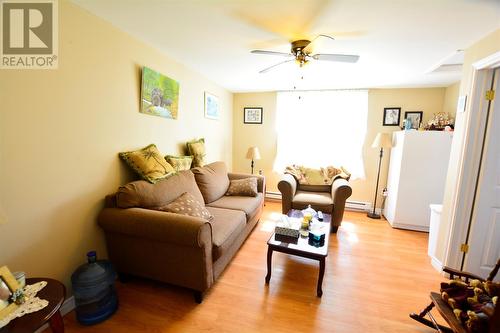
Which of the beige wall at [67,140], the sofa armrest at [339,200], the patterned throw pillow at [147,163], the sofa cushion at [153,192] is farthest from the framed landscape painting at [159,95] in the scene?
the sofa armrest at [339,200]

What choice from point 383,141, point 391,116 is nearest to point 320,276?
point 383,141

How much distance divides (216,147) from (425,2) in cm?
316

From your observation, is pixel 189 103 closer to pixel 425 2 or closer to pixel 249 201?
pixel 249 201

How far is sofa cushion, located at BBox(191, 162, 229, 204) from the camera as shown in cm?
275

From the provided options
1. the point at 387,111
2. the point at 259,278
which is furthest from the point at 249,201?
the point at 387,111

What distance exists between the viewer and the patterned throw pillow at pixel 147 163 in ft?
6.74

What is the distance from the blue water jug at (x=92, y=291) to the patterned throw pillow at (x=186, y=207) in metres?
0.61

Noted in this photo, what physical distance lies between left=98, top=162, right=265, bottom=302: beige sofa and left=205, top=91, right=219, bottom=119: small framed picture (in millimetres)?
1697

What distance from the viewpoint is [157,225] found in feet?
5.44

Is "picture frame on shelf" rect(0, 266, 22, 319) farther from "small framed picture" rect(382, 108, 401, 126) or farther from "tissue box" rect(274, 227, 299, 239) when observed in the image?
"small framed picture" rect(382, 108, 401, 126)

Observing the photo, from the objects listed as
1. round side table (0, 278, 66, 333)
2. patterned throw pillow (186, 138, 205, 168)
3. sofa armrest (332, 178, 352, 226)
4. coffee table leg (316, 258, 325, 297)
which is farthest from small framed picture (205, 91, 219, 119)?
round side table (0, 278, 66, 333)

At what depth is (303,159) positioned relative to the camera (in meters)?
4.15

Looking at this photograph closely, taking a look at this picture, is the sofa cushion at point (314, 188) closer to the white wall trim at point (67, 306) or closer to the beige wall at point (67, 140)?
the beige wall at point (67, 140)

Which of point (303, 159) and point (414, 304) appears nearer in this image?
point (414, 304)
